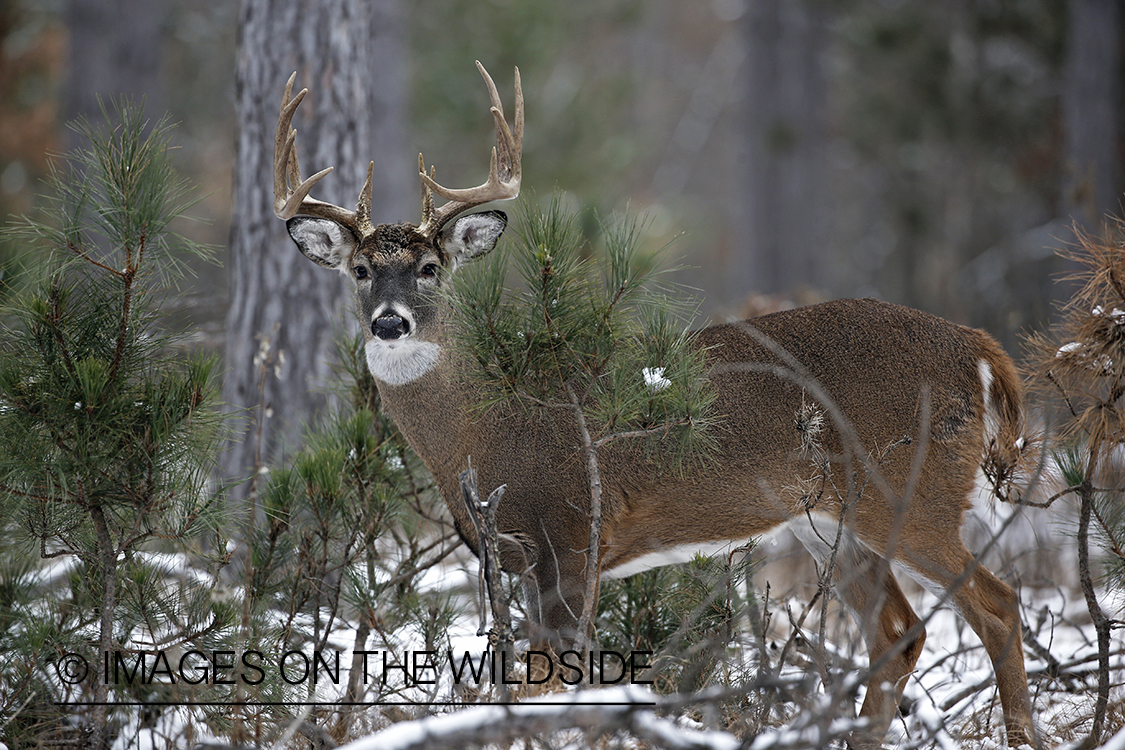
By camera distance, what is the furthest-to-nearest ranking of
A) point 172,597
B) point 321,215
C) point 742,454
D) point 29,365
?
point 321,215 < point 742,454 < point 172,597 < point 29,365

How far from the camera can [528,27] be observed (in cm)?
1339

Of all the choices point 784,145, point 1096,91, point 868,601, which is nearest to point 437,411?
point 868,601

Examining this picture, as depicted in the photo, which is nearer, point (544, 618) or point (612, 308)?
point (612, 308)

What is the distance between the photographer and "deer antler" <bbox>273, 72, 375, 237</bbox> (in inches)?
142

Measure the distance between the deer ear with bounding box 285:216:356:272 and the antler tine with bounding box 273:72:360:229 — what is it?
4cm

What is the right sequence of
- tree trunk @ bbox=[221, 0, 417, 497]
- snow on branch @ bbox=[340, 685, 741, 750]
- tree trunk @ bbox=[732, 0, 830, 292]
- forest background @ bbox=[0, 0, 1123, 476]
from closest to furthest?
snow on branch @ bbox=[340, 685, 741, 750] → tree trunk @ bbox=[221, 0, 417, 497] → forest background @ bbox=[0, 0, 1123, 476] → tree trunk @ bbox=[732, 0, 830, 292]

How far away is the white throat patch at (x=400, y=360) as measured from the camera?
12.0ft

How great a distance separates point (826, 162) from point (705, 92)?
47.6 ft

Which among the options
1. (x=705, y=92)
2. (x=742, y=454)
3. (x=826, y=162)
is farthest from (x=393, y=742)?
(x=705, y=92)

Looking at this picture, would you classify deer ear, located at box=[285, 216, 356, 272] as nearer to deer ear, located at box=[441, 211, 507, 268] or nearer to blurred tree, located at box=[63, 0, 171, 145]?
deer ear, located at box=[441, 211, 507, 268]

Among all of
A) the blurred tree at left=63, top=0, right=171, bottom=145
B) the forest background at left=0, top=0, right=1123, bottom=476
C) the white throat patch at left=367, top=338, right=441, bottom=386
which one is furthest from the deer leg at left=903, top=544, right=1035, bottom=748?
the blurred tree at left=63, top=0, right=171, bottom=145

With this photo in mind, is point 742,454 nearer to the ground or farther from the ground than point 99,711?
farther from the ground

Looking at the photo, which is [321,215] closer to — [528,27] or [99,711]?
[99,711]

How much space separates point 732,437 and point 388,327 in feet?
4.44
